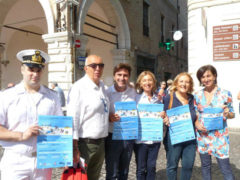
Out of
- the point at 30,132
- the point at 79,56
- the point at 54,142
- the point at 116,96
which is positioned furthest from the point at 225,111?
the point at 79,56

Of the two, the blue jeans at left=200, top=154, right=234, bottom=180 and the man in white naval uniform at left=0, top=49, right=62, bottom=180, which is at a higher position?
the man in white naval uniform at left=0, top=49, right=62, bottom=180

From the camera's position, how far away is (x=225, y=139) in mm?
2891

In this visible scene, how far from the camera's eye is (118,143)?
2857 mm

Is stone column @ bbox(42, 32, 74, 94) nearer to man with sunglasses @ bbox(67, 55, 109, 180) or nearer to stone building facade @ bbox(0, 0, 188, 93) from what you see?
stone building facade @ bbox(0, 0, 188, 93)

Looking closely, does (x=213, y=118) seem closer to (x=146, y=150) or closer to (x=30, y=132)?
(x=146, y=150)

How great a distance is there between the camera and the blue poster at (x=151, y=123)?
292cm

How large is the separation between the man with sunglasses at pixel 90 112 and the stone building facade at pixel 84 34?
6220 millimetres

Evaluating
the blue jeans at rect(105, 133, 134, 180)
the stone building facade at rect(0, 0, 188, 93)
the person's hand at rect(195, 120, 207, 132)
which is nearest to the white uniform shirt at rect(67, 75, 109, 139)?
the blue jeans at rect(105, 133, 134, 180)

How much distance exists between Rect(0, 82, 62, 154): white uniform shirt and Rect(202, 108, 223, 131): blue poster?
193 cm

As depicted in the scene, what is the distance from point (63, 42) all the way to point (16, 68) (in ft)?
24.9

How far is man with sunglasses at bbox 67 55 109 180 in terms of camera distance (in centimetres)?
244

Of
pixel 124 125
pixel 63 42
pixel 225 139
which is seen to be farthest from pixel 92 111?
pixel 63 42

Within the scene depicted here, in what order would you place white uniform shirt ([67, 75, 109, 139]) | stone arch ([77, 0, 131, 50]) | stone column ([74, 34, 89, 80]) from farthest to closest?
stone arch ([77, 0, 131, 50]), stone column ([74, 34, 89, 80]), white uniform shirt ([67, 75, 109, 139])

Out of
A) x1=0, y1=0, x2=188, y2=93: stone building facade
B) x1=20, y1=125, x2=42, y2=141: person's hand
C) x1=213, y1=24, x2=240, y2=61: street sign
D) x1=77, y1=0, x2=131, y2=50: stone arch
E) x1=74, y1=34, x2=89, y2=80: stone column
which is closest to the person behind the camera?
x1=20, y1=125, x2=42, y2=141: person's hand
